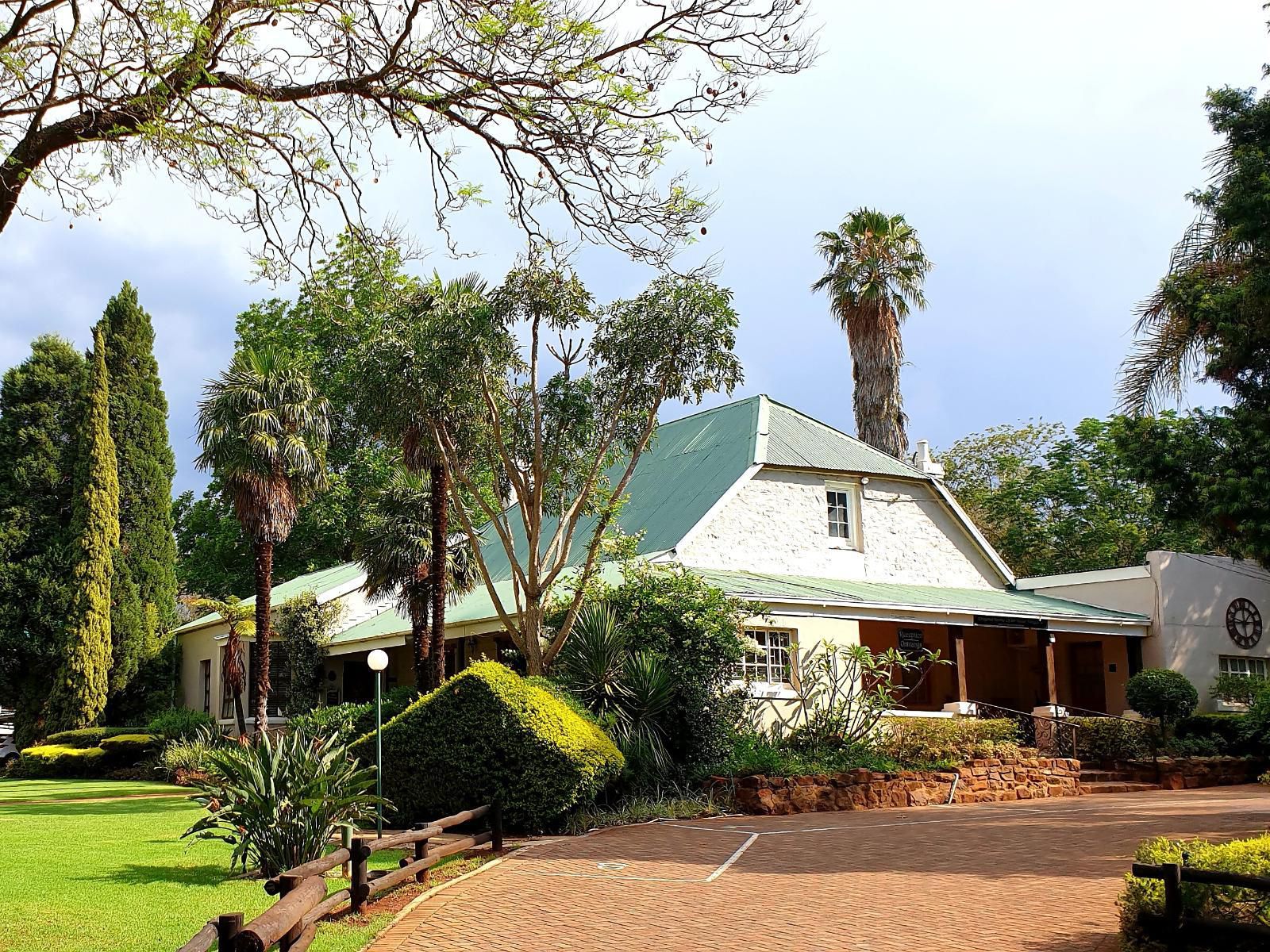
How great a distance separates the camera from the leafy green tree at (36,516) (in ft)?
103

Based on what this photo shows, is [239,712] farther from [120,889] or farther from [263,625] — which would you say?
[120,889]

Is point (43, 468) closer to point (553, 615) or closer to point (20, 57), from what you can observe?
point (553, 615)

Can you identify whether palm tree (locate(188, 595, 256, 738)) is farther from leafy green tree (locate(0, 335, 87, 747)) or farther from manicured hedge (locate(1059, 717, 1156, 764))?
manicured hedge (locate(1059, 717, 1156, 764))

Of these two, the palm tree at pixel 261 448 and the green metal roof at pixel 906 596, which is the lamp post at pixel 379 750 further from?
the palm tree at pixel 261 448

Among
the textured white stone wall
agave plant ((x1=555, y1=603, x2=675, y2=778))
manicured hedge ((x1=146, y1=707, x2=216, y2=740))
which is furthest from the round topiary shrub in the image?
manicured hedge ((x1=146, y1=707, x2=216, y2=740))

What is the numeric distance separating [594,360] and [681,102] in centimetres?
1070

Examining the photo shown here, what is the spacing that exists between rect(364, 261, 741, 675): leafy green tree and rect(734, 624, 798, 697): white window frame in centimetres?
332

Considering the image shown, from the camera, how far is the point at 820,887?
1047cm

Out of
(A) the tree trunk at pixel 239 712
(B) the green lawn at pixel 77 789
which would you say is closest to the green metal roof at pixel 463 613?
(A) the tree trunk at pixel 239 712

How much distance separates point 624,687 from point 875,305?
792 inches

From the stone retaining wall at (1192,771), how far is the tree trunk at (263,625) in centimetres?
1716

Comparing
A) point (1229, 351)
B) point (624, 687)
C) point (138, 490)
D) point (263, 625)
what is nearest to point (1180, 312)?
point (1229, 351)

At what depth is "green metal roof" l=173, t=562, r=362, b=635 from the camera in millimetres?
33081

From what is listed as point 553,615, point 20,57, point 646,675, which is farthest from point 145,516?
point 20,57
